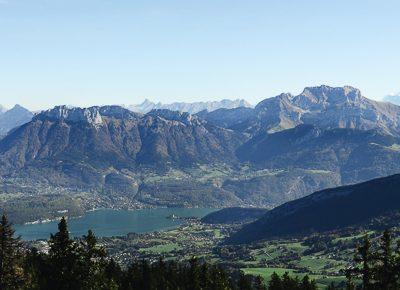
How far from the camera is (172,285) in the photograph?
105812mm

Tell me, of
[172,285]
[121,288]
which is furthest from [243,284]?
[121,288]

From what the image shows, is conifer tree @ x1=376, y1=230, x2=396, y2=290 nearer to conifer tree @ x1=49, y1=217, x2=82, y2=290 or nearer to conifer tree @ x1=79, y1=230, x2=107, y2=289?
conifer tree @ x1=79, y1=230, x2=107, y2=289

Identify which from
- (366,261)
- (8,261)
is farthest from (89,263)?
(366,261)

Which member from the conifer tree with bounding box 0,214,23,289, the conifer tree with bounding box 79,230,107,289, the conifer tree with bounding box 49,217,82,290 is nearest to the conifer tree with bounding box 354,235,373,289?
the conifer tree with bounding box 79,230,107,289

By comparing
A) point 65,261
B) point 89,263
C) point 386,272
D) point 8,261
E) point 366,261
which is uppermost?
point 8,261

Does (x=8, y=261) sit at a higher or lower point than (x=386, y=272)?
higher

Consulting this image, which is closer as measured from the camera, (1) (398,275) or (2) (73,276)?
(1) (398,275)

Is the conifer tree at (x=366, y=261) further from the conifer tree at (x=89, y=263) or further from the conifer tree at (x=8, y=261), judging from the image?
the conifer tree at (x=8, y=261)

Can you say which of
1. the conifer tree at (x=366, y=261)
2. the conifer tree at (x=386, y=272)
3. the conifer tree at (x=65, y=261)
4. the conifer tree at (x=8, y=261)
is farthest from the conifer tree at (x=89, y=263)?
the conifer tree at (x=386, y=272)

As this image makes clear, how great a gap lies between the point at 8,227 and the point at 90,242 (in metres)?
7.70

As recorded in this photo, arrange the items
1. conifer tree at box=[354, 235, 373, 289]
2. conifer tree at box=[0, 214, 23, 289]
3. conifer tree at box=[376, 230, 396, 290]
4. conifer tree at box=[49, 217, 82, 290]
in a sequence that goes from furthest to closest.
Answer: conifer tree at box=[49, 217, 82, 290] < conifer tree at box=[354, 235, 373, 289] < conifer tree at box=[0, 214, 23, 289] < conifer tree at box=[376, 230, 396, 290]

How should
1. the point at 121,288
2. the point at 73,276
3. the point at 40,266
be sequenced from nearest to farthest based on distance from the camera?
the point at 73,276 → the point at 121,288 → the point at 40,266

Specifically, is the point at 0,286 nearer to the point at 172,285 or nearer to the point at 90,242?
the point at 90,242

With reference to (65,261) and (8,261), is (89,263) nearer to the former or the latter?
(65,261)
